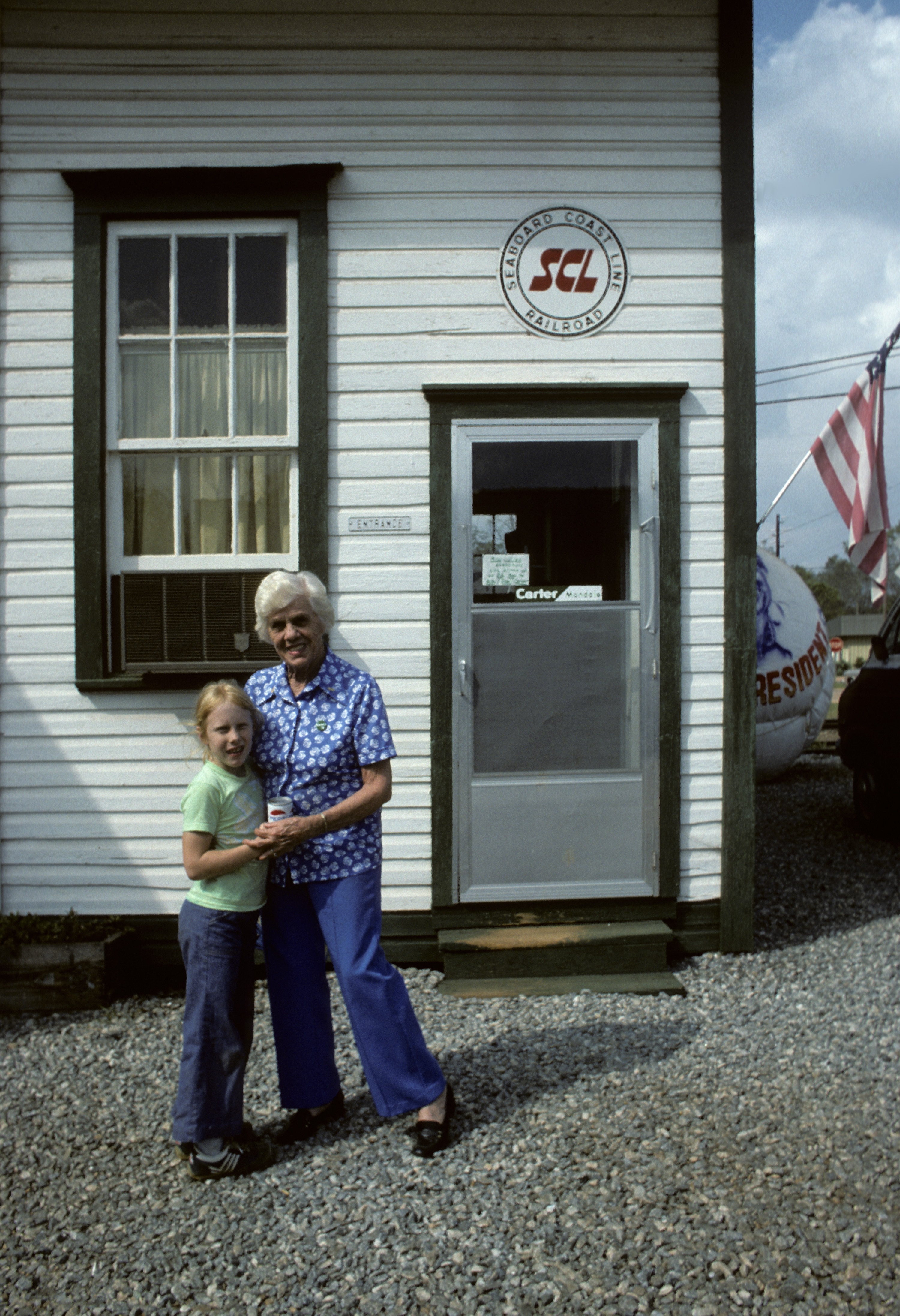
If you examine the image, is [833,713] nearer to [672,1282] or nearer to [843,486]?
[843,486]

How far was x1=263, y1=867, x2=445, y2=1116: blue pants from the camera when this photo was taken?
3.04m

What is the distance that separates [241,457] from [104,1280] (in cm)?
345

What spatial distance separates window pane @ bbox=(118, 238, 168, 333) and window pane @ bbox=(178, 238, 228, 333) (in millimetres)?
76

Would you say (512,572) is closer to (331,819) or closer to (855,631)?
(331,819)

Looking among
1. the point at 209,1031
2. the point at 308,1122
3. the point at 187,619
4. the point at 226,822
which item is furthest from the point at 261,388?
the point at 308,1122

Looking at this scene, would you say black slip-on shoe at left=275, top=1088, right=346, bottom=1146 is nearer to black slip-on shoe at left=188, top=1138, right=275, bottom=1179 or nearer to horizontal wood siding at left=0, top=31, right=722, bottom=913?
black slip-on shoe at left=188, top=1138, right=275, bottom=1179

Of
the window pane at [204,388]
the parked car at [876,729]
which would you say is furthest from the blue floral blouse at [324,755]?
the parked car at [876,729]

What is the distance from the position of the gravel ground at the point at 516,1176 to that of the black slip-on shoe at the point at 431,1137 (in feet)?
0.14

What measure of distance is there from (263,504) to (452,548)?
0.95 meters

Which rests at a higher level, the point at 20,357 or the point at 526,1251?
the point at 20,357

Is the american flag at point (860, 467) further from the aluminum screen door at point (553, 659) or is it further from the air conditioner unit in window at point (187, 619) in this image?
the air conditioner unit in window at point (187, 619)

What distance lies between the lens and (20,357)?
4770mm

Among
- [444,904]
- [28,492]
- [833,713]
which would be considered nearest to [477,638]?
[444,904]

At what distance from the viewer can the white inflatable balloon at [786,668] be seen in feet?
33.1
